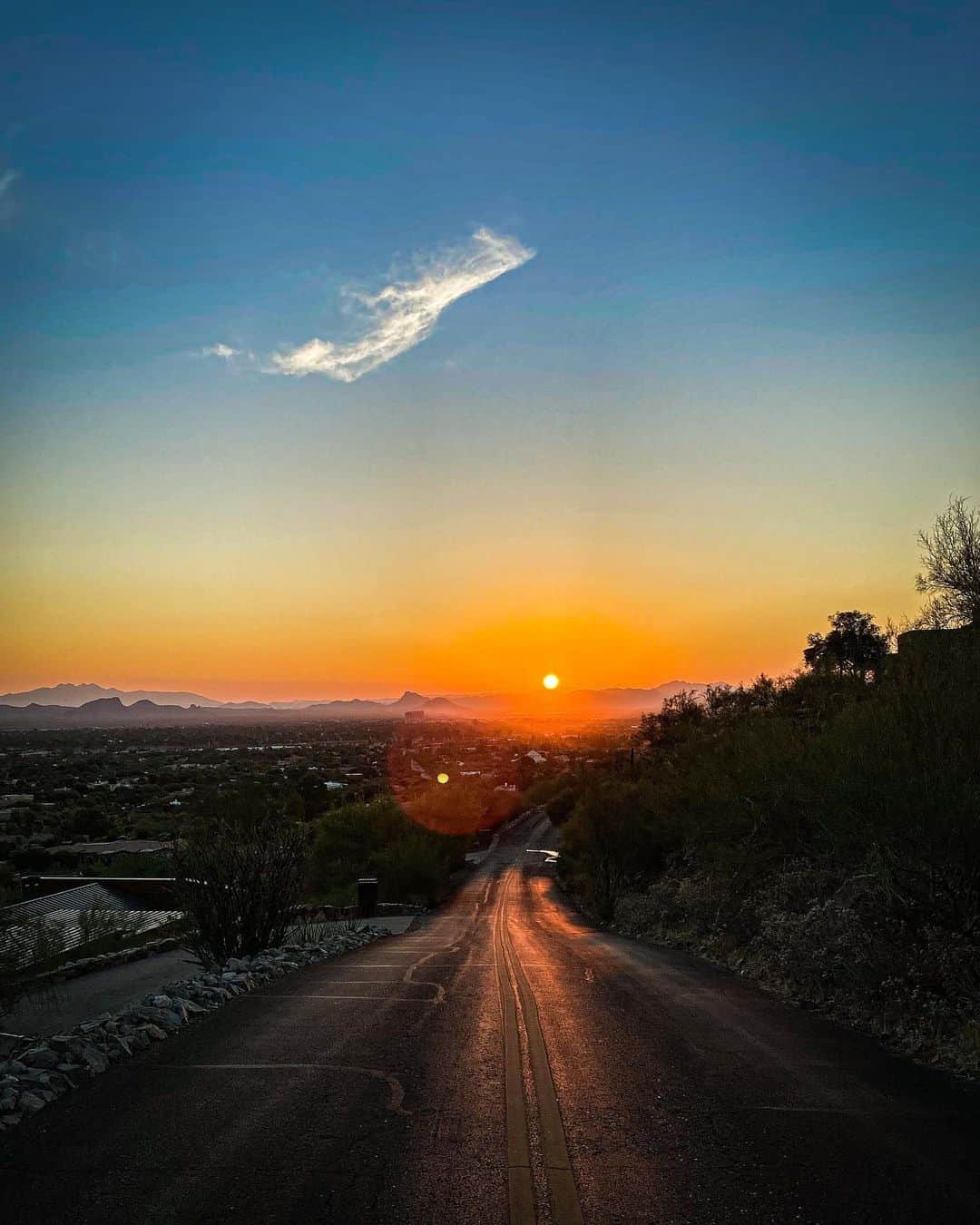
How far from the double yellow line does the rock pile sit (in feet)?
11.8

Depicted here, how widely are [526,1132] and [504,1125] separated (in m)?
0.21

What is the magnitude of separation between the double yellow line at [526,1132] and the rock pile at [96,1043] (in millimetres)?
3609

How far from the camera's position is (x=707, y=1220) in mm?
4977

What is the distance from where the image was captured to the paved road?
522 centimetres

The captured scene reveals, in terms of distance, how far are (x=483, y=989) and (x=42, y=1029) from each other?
866 centimetres

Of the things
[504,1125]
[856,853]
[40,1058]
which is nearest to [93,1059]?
[40,1058]

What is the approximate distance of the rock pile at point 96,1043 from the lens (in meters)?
7.33

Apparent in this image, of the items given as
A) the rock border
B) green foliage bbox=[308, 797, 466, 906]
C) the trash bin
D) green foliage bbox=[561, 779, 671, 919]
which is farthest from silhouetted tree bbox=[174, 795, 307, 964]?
green foliage bbox=[308, 797, 466, 906]

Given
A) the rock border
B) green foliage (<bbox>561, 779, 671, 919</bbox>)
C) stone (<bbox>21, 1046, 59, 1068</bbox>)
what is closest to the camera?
stone (<bbox>21, 1046, 59, 1068</bbox>)

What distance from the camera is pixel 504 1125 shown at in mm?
6500

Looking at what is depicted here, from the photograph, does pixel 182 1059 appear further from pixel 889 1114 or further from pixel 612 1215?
pixel 889 1114

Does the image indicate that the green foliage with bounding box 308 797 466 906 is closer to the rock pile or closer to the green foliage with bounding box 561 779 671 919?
the green foliage with bounding box 561 779 671 919

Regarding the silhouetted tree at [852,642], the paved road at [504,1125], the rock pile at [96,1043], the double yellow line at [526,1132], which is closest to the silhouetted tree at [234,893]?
the rock pile at [96,1043]

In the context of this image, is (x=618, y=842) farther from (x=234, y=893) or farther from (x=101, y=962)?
(x=234, y=893)
